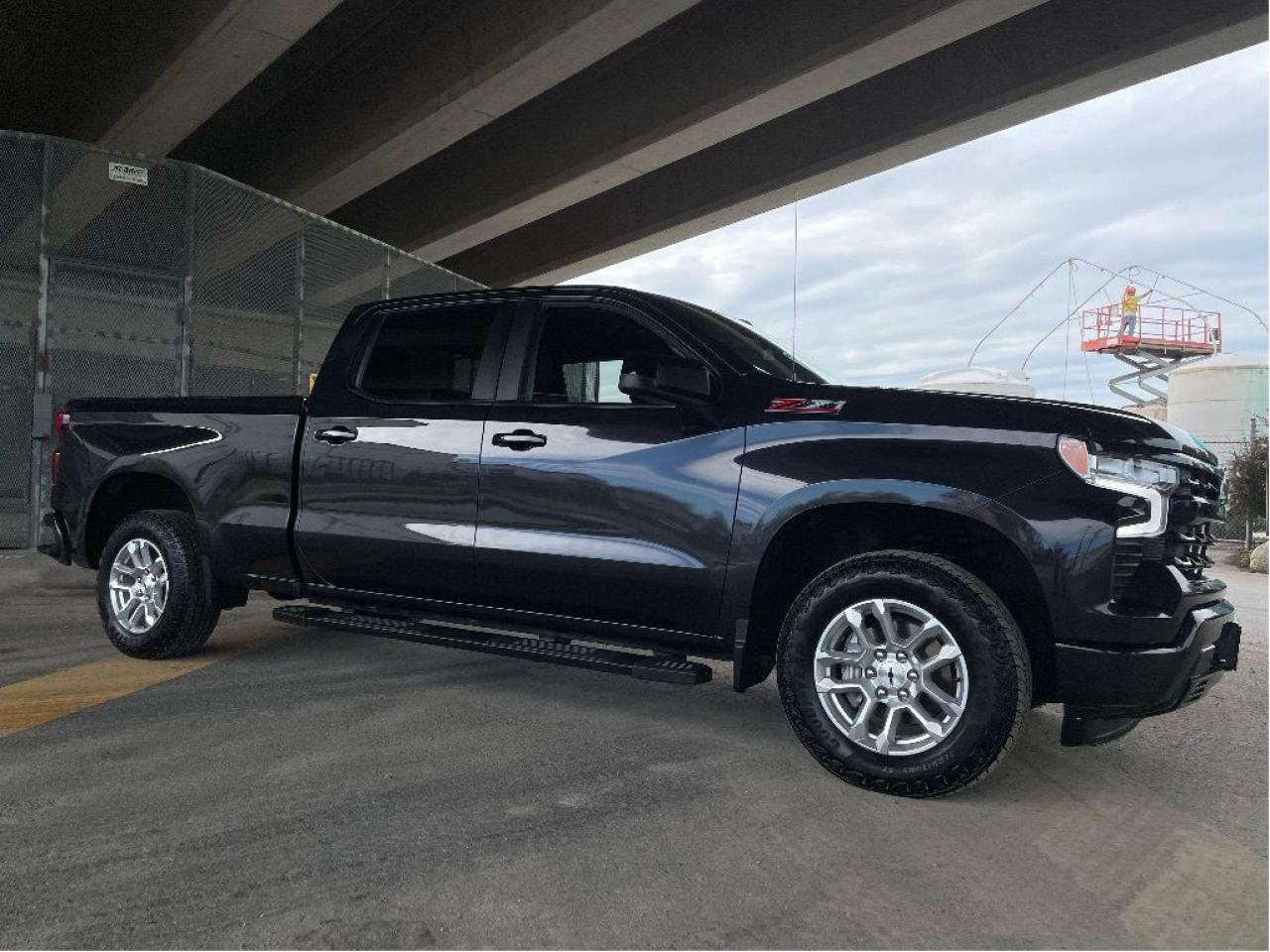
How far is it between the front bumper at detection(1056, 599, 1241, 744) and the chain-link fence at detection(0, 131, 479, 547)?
8608 mm

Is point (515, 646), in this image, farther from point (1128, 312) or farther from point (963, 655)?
point (1128, 312)

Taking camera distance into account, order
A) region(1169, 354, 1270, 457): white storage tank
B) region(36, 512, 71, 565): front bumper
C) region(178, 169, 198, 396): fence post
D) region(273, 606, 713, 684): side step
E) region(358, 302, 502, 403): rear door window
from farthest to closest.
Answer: region(1169, 354, 1270, 457): white storage tank, region(178, 169, 198, 396): fence post, region(36, 512, 71, 565): front bumper, region(358, 302, 502, 403): rear door window, region(273, 606, 713, 684): side step

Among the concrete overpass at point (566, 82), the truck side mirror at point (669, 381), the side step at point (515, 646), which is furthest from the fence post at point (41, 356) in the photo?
the truck side mirror at point (669, 381)

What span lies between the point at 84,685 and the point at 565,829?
304 centimetres

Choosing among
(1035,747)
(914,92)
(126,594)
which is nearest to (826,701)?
(1035,747)

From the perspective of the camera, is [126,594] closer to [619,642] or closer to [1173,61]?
[619,642]

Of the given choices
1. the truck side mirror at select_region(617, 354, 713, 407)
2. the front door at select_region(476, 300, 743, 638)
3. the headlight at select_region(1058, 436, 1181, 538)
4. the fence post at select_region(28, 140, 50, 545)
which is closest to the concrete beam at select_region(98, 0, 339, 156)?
the fence post at select_region(28, 140, 50, 545)

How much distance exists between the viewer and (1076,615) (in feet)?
10.3

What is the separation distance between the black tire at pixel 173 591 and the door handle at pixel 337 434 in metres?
1.04

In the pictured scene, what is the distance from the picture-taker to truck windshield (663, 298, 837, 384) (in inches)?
160

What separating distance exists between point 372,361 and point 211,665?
1894mm

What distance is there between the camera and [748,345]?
14.1 ft

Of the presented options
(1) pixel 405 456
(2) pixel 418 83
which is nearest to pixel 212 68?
(2) pixel 418 83

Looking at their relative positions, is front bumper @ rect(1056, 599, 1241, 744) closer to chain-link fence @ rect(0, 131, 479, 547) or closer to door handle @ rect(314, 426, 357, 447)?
door handle @ rect(314, 426, 357, 447)
